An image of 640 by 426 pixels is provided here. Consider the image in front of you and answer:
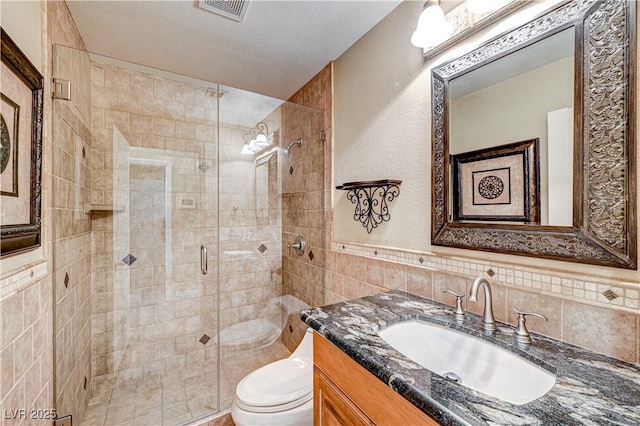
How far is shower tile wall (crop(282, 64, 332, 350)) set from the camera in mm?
2176

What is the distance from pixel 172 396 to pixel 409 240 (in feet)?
6.54

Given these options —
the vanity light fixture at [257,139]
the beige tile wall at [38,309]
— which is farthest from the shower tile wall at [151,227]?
the beige tile wall at [38,309]

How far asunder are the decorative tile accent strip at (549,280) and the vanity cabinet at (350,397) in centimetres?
62

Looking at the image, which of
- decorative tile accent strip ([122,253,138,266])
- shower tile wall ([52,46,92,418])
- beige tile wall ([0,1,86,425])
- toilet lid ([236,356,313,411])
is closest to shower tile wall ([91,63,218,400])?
decorative tile accent strip ([122,253,138,266])

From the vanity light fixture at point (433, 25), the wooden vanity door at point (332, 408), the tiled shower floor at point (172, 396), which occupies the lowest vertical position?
the tiled shower floor at point (172, 396)

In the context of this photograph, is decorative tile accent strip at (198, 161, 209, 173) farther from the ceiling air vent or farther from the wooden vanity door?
the wooden vanity door

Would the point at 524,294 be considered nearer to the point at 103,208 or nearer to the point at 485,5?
the point at 485,5

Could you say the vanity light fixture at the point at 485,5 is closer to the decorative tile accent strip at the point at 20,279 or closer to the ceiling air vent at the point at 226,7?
the ceiling air vent at the point at 226,7

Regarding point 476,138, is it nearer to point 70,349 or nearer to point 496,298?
point 496,298

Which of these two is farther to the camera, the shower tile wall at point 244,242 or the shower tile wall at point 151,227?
the shower tile wall at point 244,242

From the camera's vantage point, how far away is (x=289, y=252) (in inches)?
93.1

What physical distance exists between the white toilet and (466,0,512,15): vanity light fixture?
1.86 m

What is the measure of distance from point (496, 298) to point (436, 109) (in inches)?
33.3

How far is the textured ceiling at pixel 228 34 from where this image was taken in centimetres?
153
